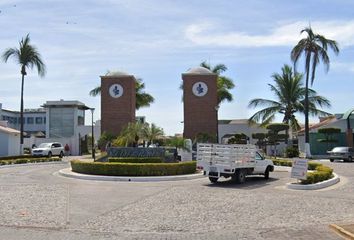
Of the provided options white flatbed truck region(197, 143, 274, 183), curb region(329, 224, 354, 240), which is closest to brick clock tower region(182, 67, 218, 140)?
white flatbed truck region(197, 143, 274, 183)

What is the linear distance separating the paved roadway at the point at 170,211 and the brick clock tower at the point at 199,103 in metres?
27.6

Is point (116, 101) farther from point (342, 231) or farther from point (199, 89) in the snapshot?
point (342, 231)

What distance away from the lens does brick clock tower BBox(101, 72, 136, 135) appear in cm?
4938

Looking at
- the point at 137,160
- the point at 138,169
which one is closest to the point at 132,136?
the point at 137,160

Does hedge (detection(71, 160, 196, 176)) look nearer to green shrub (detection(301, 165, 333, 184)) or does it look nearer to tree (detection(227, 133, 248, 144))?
green shrub (detection(301, 165, 333, 184))

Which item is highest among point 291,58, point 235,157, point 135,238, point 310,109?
point 291,58

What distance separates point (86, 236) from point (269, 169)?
15250mm

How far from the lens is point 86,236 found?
32.5 feet

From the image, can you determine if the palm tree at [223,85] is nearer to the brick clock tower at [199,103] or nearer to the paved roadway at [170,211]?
the brick clock tower at [199,103]

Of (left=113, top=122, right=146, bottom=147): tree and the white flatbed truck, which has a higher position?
(left=113, top=122, right=146, bottom=147): tree

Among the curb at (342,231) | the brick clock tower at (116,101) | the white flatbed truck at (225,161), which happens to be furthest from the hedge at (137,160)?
the brick clock tower at (116,101)

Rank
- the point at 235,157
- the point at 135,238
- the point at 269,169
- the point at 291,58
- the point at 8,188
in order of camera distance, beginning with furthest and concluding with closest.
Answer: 1. the point at 291,58
2. the point at 269,169
3. the point at 235,157
4. the point at 8,188
5. the point at 135,238

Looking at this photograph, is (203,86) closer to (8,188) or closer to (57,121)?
(8,188)

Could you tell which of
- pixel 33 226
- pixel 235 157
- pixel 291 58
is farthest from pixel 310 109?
pixel 33 226
